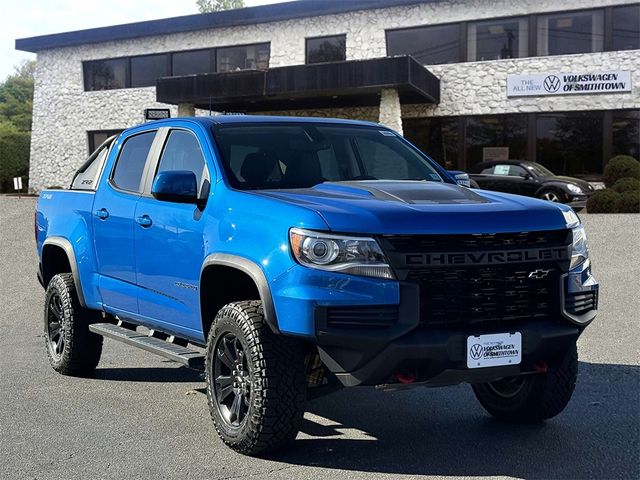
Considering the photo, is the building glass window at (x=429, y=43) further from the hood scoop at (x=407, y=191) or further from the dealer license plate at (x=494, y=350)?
the dealer license plate at (x=494, y=350)

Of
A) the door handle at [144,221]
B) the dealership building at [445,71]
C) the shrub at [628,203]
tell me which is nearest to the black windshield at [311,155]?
the door handle at [144,221]

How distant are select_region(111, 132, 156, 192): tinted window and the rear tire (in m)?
1.16

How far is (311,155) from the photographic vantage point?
5977 mm

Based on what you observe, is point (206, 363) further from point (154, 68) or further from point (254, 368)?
point (154, 68)

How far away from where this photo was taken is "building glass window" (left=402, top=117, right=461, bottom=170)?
29.0 m

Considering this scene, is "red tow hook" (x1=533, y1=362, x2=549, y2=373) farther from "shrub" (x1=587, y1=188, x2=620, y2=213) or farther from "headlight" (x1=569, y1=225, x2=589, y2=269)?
"shrub" (x1=587, y1=188, x2=620, y2=213)

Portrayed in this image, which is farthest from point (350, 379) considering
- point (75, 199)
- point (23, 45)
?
point (23, 45)

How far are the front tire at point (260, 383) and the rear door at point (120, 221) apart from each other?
1567 millimetres

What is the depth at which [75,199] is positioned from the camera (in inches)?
291

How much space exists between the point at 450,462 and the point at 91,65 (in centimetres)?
3438

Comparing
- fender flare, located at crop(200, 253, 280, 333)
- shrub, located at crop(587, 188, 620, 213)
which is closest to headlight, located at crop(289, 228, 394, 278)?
fender flare, located at crop(200, 253, 280, 333)

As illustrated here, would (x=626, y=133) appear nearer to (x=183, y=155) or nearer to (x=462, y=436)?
(x=183, y=155)

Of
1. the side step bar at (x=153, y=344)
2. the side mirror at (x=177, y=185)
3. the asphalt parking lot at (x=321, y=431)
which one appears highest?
the side mirror at (x=177, y=185)

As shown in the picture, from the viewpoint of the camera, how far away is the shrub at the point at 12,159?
40.5 metres
